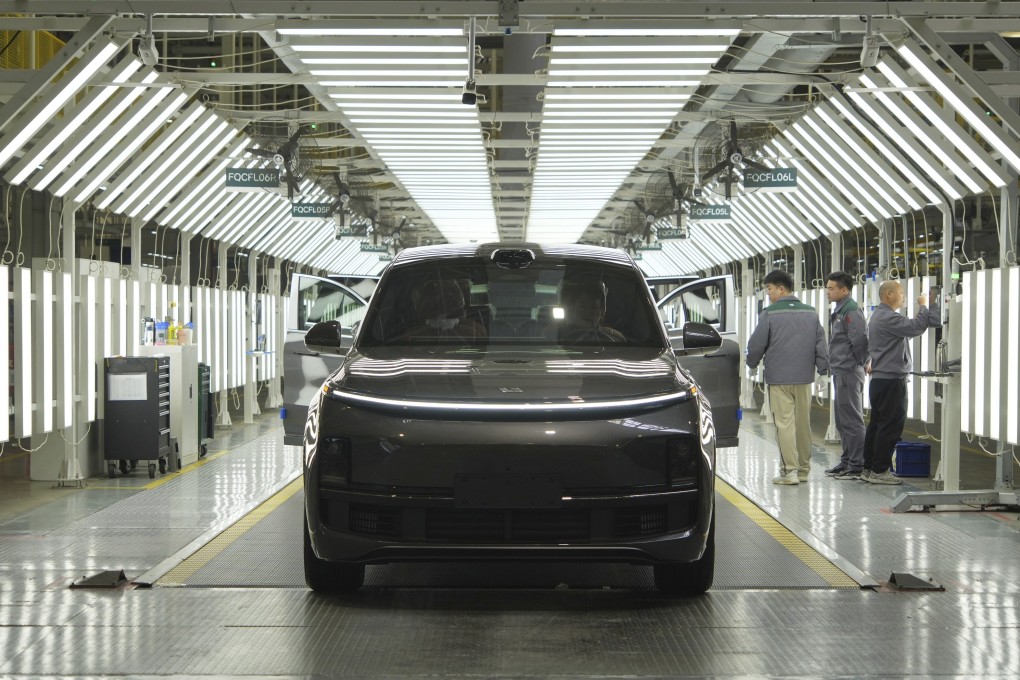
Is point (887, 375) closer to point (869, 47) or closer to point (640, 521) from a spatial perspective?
point (869, 47)

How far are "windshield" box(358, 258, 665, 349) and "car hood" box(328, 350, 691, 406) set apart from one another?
38 centimetres

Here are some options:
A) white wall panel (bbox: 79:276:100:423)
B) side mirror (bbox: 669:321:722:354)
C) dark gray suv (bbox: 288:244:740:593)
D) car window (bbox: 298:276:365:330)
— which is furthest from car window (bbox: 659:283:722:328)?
dark gray suv (bbox: 288:244:740:593)

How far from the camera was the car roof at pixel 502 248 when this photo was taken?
22.3ft

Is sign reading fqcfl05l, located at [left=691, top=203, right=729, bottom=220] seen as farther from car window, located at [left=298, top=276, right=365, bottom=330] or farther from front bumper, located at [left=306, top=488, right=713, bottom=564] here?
front bumper, located at [left=306, top=488, right=713, bottom=564]

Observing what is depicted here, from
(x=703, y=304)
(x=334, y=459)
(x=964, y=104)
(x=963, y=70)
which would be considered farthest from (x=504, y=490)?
(x=703, y=304)

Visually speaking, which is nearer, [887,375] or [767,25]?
[767,25]

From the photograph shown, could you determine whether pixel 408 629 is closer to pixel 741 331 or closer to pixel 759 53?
pixel 759 53

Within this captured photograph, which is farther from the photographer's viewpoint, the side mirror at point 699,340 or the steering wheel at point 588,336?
the side mirror at point 699,340

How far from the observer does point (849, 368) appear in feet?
38.0

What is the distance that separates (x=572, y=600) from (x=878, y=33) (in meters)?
5.30

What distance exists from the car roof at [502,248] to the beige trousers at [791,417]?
4441 millimetres

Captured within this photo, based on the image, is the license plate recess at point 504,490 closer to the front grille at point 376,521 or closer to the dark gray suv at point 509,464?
the dark gray suv at point 509,464

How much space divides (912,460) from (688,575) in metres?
6.29

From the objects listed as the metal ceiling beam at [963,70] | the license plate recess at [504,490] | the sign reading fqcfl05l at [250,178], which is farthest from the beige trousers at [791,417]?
the sign reading fqcfl05l at [250,178]
